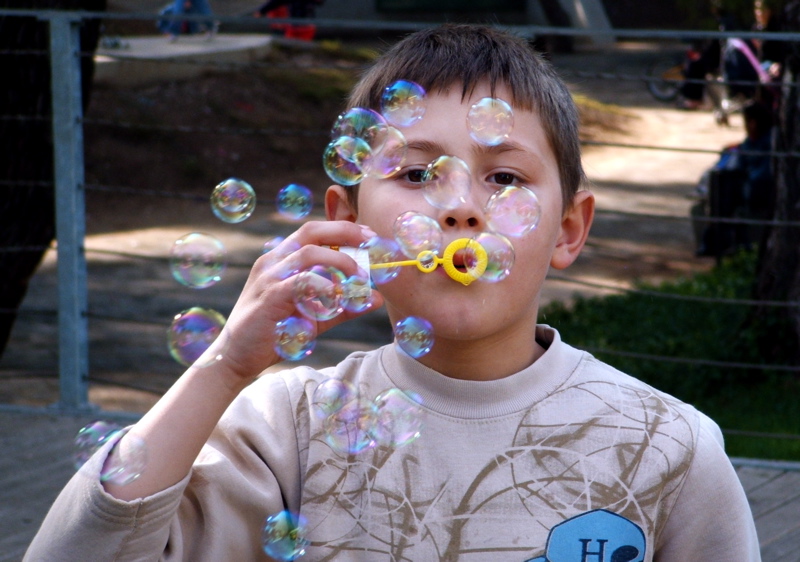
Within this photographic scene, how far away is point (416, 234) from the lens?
164 cm

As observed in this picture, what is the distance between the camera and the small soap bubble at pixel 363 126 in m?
1.83

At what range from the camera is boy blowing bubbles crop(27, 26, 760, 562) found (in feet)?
5.25

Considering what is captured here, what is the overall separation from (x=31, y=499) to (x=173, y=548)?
2.10m

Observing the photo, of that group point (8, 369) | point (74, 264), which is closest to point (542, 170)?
point (74, 264)

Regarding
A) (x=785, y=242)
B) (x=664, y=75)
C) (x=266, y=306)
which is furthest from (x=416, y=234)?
(x=664, y=75)

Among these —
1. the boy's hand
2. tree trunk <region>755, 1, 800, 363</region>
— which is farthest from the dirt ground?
the boy's hand

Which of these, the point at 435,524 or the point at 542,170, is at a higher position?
the point at 542,170

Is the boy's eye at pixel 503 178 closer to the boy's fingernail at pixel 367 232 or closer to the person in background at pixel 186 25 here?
the boy's fingernail at pixel 367 232

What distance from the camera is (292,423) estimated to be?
1.70 meters

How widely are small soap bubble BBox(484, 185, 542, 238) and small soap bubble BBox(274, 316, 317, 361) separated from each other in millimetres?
319

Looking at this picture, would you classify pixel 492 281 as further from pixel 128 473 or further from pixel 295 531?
pixel 128 473

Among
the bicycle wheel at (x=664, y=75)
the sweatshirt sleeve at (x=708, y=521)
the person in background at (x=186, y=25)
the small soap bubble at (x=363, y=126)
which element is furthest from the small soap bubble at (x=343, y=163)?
the bicycle wheel at (x=664, y=75)

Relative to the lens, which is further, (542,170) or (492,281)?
(542,170)

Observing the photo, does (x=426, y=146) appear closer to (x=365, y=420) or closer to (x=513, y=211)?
(x=513, y=211)
